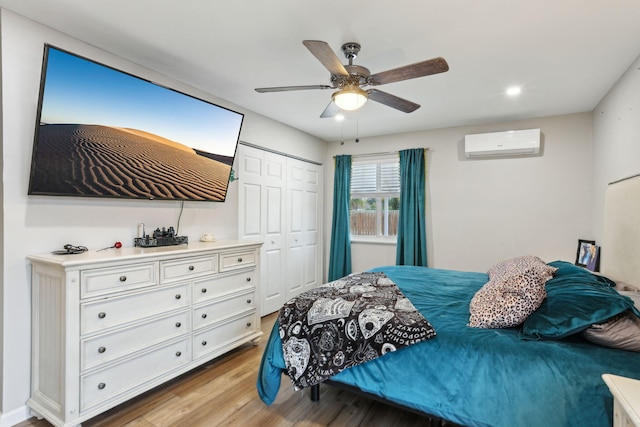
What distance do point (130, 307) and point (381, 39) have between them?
2.47 m

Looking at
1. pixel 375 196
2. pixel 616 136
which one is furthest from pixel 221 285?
pixel 616 136

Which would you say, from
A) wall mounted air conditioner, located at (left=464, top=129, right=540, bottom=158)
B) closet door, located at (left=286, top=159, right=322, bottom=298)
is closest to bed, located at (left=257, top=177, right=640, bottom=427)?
wall mounted air conditioner, located at (left=464, top=129, right=540, bottom=158)

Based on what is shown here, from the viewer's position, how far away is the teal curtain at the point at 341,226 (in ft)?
16.4

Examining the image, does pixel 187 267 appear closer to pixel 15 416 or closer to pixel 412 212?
pixel 15 416

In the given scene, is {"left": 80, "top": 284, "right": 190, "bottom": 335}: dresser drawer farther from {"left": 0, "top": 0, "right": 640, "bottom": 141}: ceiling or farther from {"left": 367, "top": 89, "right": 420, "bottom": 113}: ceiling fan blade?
{"left": 367, "top": 89, "right": 420, "bottom": 113}: ceiling fan blade

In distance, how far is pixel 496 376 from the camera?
1555 millimetres

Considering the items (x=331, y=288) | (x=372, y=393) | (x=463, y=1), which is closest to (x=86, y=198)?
(x=331, y=288)

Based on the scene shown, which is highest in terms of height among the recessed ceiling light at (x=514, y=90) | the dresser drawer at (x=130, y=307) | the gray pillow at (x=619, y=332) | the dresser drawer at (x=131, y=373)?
the recessed ceiling light at (x=514, y=90)

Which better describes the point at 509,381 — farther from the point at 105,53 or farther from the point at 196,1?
the point at 105,53

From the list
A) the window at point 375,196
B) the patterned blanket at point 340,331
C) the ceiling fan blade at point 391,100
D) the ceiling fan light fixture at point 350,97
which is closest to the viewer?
the patterned blanket at point 340,331

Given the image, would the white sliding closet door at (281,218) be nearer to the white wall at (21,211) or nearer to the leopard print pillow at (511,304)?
the white wall at (21,211)

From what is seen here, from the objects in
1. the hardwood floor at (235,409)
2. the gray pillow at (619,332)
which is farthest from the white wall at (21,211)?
the gray pillow at (619,332)

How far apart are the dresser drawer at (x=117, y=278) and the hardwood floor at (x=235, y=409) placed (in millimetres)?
820

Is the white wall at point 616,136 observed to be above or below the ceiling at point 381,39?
below
